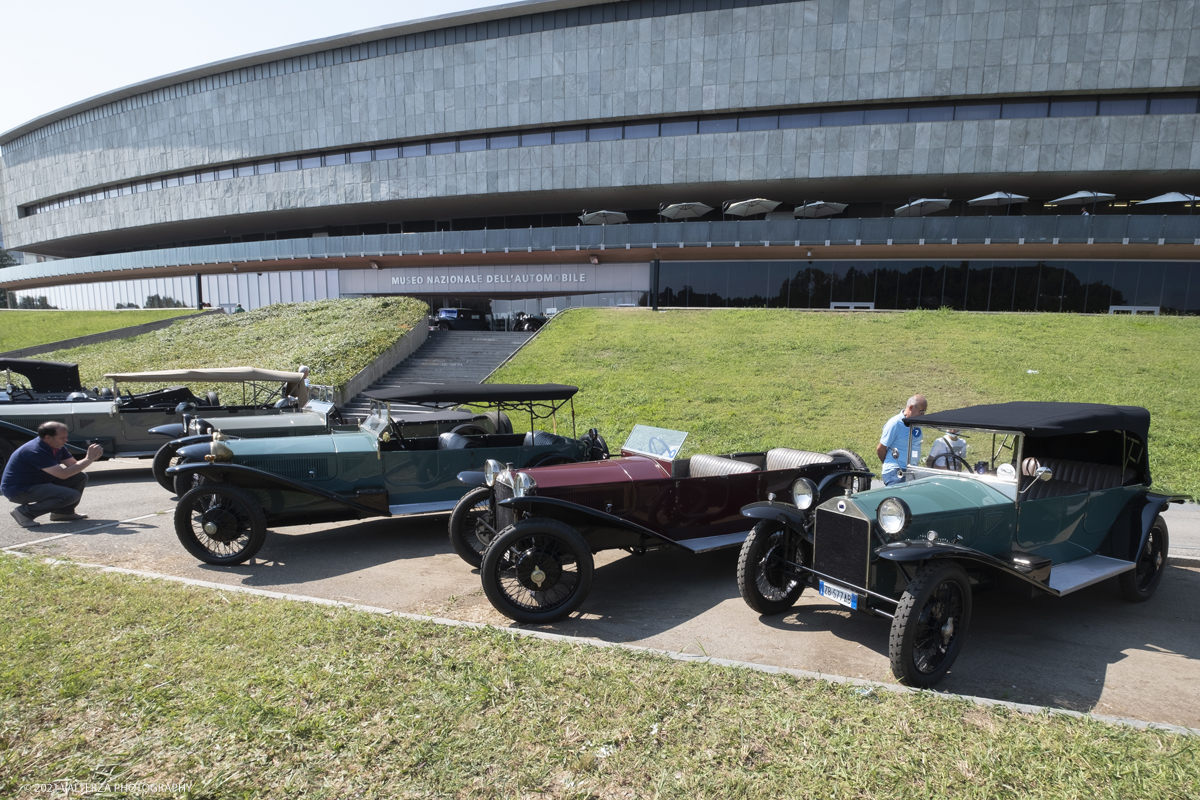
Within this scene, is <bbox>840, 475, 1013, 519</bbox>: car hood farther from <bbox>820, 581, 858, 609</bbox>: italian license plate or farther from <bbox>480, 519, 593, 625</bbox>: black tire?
<bbox>480, 519, 593, 625</bbox>: black tire

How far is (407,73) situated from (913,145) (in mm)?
26222

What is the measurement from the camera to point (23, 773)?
2.91 meters

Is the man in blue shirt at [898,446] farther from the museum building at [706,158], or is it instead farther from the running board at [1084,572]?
the museum building at [706,158]

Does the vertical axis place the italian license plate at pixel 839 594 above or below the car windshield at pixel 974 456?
below

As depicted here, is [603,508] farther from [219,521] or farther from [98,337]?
[98,337]

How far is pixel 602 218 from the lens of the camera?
102 feet

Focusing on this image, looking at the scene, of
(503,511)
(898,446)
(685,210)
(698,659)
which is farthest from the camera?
(685,210)

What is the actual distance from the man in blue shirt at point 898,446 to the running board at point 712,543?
152 cm

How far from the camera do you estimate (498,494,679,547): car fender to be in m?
5.47

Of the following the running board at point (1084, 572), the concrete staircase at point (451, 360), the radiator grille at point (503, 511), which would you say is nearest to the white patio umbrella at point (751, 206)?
the concrete staircase at point (451, 360)

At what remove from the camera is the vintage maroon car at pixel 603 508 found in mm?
5258

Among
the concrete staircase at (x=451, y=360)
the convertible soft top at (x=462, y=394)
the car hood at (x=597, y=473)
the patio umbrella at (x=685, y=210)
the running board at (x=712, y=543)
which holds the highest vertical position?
the patio umbrella at (x=685, y=210)

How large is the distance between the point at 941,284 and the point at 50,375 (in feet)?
98.5

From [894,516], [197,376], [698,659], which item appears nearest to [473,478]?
[698,659]
